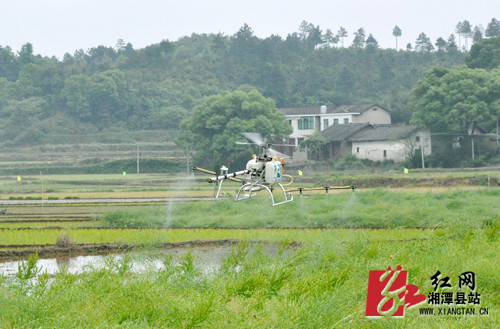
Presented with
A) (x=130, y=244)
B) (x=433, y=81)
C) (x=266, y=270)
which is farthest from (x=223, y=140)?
(x=266, y=270)

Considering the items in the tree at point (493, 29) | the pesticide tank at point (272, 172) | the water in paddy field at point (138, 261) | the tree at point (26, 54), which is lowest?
the water in paddy field at point (138, 261)

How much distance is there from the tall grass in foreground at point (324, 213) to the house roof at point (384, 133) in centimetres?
2538

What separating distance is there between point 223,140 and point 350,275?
4074 cm

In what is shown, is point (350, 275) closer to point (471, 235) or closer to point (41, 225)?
point (471, 235)

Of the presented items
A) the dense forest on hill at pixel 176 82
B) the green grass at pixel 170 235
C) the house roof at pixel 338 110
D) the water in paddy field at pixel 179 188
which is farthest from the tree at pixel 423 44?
the green grass at pixel 170 235

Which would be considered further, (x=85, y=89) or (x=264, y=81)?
(x=264, y=81)

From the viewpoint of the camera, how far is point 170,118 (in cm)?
7588

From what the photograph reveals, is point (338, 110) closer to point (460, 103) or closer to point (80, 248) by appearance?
point (460, 103)

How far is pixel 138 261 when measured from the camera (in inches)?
615

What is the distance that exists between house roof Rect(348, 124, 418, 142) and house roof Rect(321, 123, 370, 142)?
39cm

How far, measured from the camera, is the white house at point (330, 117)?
223 feet

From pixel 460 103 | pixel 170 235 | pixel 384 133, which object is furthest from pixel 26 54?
pixel 170 235

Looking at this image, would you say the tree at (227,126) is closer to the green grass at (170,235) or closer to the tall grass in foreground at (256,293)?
the green grass at (170,235)

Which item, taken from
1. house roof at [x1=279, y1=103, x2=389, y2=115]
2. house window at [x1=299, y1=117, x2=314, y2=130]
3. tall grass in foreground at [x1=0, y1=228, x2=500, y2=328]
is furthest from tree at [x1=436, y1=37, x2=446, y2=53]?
tall grass in foreground at [x1=0, y1=228, x2=500, y2=328]
